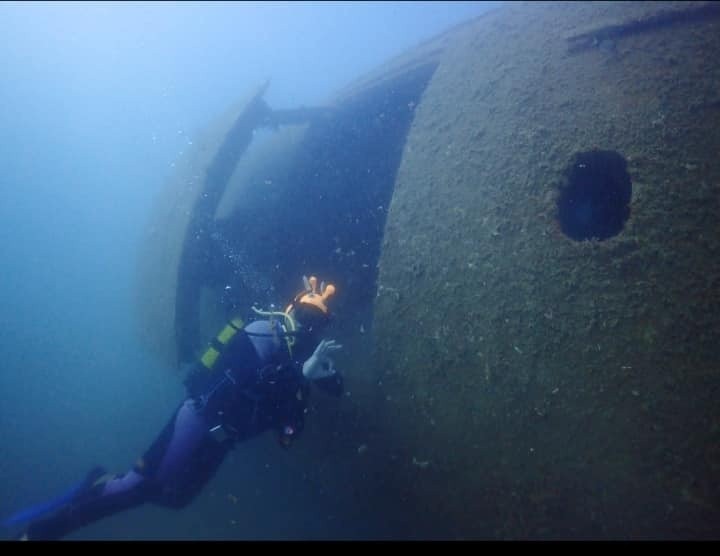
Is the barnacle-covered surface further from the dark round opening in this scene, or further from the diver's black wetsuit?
the diver's black wetsuit

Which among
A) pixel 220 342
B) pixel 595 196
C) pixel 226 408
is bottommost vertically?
pixel 226 408

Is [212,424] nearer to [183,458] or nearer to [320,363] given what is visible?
[183,458]

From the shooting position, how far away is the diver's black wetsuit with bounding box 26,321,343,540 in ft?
13.6

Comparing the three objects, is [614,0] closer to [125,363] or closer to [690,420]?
[690,420]

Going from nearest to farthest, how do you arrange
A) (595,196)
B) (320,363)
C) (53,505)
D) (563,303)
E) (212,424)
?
(563,303), (595,196), (320,363), (212,424), (53,505)

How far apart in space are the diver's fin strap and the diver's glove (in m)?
0.82

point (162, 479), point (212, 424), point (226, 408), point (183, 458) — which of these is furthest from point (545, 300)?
point (162, 479)

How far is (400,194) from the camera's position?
14.9 ft

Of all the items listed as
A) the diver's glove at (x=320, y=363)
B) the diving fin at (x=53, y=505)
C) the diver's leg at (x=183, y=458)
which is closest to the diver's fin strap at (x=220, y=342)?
the diver's leg at (x=183, y=458)

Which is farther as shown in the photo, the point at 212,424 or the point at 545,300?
the point at 212,424

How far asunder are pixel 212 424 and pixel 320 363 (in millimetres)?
1389

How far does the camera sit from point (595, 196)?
12.5 ft

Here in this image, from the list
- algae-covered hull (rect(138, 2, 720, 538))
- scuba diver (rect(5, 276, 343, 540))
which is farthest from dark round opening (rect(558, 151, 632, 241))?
scuba diver (rect(5, 276, 343, 540))
